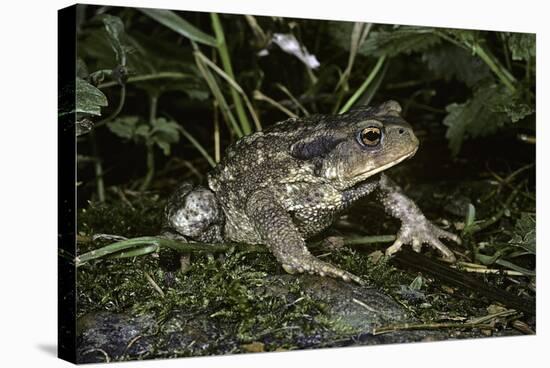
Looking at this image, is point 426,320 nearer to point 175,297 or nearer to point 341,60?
point 175,297

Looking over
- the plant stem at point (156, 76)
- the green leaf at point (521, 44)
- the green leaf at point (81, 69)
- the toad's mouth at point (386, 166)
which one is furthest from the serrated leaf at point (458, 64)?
the green leaf at point (81, 69)

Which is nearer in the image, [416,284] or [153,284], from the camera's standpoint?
[153,284]

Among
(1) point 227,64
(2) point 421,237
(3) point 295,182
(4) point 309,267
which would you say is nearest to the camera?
(4) point 309,267

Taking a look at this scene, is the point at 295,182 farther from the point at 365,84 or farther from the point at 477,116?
the point at 477,116

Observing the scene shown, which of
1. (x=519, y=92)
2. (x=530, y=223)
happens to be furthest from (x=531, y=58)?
(x=530, y=223)

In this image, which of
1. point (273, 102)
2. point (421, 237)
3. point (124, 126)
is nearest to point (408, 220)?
point (421, 237)

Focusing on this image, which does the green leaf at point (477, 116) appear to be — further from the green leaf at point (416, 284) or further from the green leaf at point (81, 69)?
the green leaf at point (81, 69)
